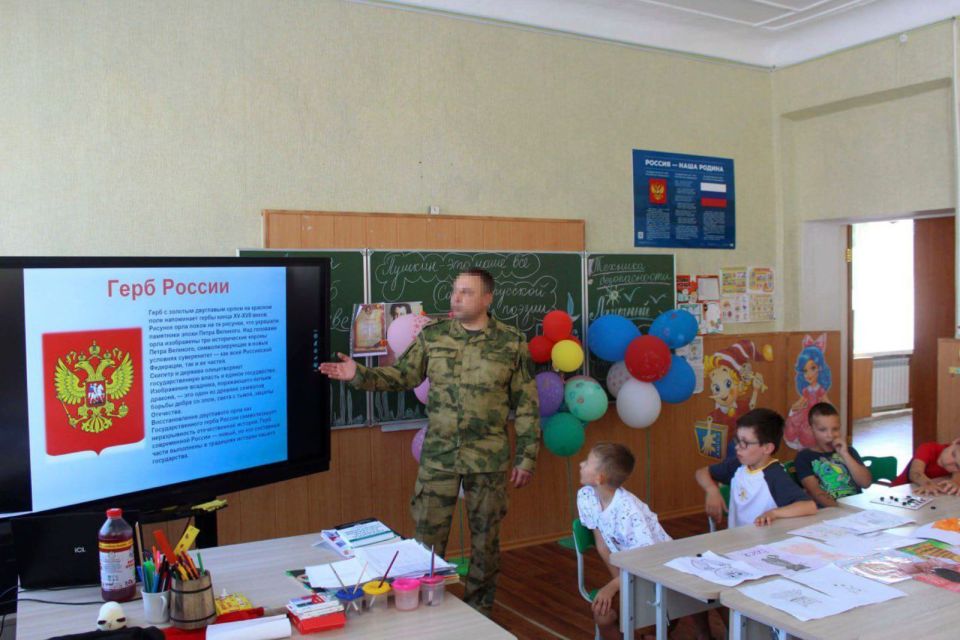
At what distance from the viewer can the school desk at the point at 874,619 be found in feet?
6.81

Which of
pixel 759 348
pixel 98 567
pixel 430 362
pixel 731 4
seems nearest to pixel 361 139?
pixel 430 362

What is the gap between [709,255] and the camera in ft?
19.7

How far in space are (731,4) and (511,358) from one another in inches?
121

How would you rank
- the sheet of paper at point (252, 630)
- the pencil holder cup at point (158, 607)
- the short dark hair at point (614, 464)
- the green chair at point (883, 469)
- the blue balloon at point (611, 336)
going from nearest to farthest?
the sheet of paper at point (252, 630)
the pencil holder cup at point (158, 607)
the short dark hair at point (614, 464)
the green chair at point (883, 469)
the blue balloon at point (611, 336)

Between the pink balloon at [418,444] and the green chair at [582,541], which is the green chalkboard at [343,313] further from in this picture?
the green chair at [582,541]

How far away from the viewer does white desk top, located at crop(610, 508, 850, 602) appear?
242 cm

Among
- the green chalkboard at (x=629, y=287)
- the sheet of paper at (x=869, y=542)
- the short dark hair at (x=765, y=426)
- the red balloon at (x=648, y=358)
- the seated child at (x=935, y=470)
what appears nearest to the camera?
the sheet of paper at (x=869, y=542)

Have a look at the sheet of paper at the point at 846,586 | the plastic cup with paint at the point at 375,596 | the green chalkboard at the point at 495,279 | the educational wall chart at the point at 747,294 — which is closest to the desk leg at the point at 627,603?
the sheet of paper at the point at 846,586

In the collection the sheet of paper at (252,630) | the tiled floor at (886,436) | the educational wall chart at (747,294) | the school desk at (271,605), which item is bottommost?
the tiled floor at (886,436)

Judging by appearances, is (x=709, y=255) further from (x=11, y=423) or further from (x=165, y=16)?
(x=11, y=423)

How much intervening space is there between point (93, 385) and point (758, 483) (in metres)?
2.47

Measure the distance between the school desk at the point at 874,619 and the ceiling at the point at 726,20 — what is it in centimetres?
376

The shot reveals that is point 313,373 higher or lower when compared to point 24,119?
lower

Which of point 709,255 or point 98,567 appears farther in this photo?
point 709,255
